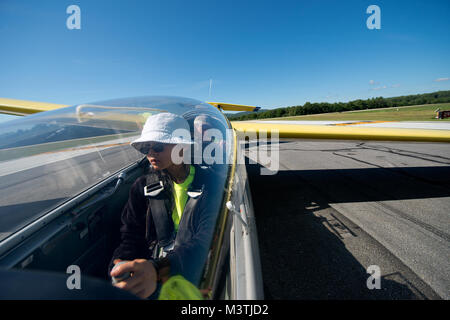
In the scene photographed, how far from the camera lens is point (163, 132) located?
1.41 metres

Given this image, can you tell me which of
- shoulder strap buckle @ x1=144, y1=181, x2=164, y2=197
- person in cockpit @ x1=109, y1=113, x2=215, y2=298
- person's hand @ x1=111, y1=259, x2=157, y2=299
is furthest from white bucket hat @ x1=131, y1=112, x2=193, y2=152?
person's hand @ x1=111, y1=259, x2=157, y2=299

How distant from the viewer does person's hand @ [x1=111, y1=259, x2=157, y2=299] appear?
0.85 metres

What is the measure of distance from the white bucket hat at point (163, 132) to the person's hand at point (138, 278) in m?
0.83

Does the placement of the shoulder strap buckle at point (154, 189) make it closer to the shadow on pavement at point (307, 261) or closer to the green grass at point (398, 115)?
the shadow on pavement at point (307, 261)

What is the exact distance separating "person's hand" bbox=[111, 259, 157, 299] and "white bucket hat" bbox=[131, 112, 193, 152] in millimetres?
827

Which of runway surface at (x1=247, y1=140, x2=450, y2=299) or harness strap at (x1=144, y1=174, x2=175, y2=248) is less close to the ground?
harness strap at (x1=144, y1=174, x2=175, y2=248)

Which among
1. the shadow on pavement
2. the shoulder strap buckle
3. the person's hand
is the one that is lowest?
the shadow on pavement

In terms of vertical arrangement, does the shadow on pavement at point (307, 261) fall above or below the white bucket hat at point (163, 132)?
below

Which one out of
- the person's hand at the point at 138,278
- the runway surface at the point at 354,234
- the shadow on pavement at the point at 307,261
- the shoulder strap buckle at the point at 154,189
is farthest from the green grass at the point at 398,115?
the person's hand at the point at 138,278

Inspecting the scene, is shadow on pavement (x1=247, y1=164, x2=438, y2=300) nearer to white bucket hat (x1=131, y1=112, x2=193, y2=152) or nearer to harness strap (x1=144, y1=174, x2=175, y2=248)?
harness strap (x1=144, y1=174, x2=175, y2=248)

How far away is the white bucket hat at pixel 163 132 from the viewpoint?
137 cm

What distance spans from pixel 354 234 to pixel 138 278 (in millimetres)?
2635

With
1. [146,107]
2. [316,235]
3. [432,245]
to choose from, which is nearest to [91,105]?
[146,107]
